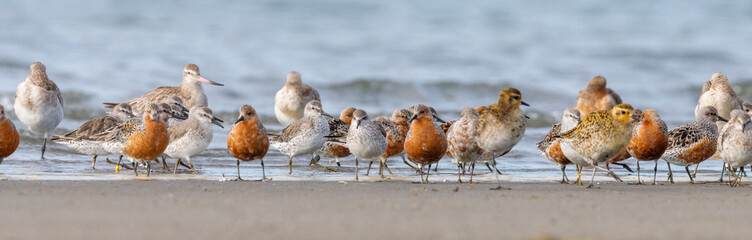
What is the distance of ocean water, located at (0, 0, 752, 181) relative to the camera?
2081 cm

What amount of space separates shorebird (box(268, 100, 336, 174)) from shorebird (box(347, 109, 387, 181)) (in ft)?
3.25

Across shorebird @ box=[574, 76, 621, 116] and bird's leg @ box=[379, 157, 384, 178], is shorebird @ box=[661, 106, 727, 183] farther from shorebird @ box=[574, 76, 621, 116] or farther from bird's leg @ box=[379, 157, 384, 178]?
shorebird @ box=[574, 76, 621, 116]

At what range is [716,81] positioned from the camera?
15.2 meters

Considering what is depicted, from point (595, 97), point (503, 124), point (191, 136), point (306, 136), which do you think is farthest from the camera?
point (595, 97)

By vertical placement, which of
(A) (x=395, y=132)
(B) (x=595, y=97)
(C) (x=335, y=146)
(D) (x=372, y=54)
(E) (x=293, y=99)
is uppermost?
(D) (x=372, y=54)

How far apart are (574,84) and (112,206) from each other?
65.1 feet

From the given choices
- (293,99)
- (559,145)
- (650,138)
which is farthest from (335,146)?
(293,99)

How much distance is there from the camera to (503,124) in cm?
1007

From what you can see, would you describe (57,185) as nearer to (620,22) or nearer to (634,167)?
(634,167)

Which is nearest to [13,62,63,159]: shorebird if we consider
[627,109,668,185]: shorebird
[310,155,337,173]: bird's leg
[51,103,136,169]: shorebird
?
[51,103,136,169]: shorebird

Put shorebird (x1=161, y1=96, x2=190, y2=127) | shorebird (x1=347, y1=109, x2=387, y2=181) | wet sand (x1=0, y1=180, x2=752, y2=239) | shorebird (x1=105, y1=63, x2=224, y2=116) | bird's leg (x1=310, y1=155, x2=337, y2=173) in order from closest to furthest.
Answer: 1. wet sand (x1=0, y1=180, x2=752, y2=239)
2. shorebird (x1=347, y1=109, x2=387, y2=181)
3. bird's leg (x1=310, y1=155, x2=337, y2=173)
4. shorebird (x1=161, y1=96, x2=190, y2=127)
5. shorebird (x1=105, y1=63, x2=224, y2=116)

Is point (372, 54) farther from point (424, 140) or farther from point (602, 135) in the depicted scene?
point (602, 135)

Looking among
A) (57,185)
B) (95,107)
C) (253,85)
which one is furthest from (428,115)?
(253,85)

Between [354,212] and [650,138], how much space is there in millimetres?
4945
